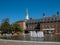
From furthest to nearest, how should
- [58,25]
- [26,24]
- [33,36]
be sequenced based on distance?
[26,24] → [58,25] → [33,36]

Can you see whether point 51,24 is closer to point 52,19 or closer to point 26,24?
point 52,19

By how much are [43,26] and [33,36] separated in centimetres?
8804

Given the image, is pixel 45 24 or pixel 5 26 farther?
pixel 45 24

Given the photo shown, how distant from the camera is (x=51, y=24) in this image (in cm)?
13600

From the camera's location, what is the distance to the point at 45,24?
A: 138m

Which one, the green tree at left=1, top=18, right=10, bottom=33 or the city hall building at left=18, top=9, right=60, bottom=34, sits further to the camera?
the city hall building at left=18, top=9, right=60, bottom=34

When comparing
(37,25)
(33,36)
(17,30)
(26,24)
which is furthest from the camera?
(26,24)

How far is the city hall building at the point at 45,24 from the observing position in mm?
130312

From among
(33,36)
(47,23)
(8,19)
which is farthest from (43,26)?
(33,36)

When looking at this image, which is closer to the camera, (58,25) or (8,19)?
(8,19)

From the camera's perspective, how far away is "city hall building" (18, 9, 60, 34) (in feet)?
428

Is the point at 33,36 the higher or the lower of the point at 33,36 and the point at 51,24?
the lower

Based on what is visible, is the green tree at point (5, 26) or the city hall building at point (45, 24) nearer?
the green tree at point (5, 26)

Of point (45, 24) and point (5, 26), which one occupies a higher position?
point (45, 24)
